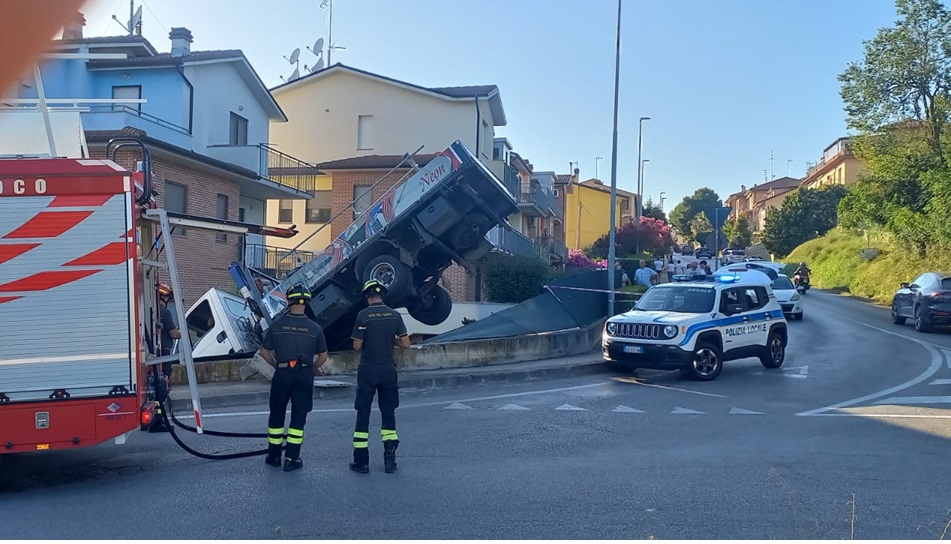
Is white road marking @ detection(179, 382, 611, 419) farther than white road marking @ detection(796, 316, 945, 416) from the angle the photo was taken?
No

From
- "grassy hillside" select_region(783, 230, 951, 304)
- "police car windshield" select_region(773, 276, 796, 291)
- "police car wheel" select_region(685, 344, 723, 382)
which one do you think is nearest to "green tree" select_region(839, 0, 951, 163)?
"grassy hillside" select_region(783, 230, 951, 304)

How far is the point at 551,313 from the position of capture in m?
16.8

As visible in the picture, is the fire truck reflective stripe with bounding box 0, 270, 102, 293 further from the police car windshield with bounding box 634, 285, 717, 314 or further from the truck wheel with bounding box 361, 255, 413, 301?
the police car windshield with bounding box 634, 285, 717, 314

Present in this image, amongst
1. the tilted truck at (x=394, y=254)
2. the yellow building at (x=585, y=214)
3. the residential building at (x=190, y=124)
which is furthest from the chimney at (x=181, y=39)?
the yellow building at (x=585, y=214)

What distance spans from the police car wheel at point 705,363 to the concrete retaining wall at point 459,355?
3169 millimetres

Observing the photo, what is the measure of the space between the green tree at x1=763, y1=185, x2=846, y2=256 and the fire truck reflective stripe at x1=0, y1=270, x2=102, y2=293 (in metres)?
64.2

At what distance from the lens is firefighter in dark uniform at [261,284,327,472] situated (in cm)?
735

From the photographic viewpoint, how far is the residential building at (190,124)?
21.7 metres

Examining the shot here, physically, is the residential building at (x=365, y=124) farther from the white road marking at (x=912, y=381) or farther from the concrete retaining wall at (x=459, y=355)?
the white road marking at (x=912, y=381)

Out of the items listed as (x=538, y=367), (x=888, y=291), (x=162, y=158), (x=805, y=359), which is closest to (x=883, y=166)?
(x=888, y=291)

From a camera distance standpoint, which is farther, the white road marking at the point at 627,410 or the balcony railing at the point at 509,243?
the balcony railing at the point at 509,243

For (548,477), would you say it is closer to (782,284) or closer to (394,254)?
(394,254)

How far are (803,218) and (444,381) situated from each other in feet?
193

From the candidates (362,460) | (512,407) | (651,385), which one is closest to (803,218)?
(651,385)
